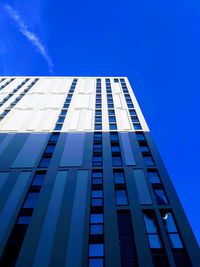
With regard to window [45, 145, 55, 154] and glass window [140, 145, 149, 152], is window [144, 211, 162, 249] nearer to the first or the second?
glass window [140, 145, 149, 152]

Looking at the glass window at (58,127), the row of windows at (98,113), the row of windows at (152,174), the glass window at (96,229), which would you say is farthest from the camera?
the row of windows at (98,113)

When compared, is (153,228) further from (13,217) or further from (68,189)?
(13,217)

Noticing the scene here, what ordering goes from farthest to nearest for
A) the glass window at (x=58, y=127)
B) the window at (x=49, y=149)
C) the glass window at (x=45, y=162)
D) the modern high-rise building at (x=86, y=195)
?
the glass window at (x=58, y=127)
the window at (x=49, y=149)
the glass window at (x=45, y=162)
the modern high-rise building at (x=86, y=195)

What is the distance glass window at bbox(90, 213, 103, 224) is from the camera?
17.5 meters

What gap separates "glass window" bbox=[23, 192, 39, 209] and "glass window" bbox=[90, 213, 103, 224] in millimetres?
4869

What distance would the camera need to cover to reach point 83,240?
15.5 m

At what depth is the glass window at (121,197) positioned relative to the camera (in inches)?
762

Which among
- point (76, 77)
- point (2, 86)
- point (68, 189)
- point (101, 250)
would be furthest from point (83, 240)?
point (76, 77)

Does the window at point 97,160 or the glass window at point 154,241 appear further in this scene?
the window at point 97,160

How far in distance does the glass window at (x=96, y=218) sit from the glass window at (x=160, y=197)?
16.7ft

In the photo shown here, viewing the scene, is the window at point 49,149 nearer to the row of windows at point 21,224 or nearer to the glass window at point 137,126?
the row of windows at point 21,224

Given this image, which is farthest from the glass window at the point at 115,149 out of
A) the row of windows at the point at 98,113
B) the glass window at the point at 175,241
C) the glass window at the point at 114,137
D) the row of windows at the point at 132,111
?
the glass window at the point at 175,241

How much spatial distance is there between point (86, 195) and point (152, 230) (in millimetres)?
5962

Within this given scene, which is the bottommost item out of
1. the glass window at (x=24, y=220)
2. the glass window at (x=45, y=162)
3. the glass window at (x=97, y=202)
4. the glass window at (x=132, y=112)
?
the glass window at (x=24, y=220)
